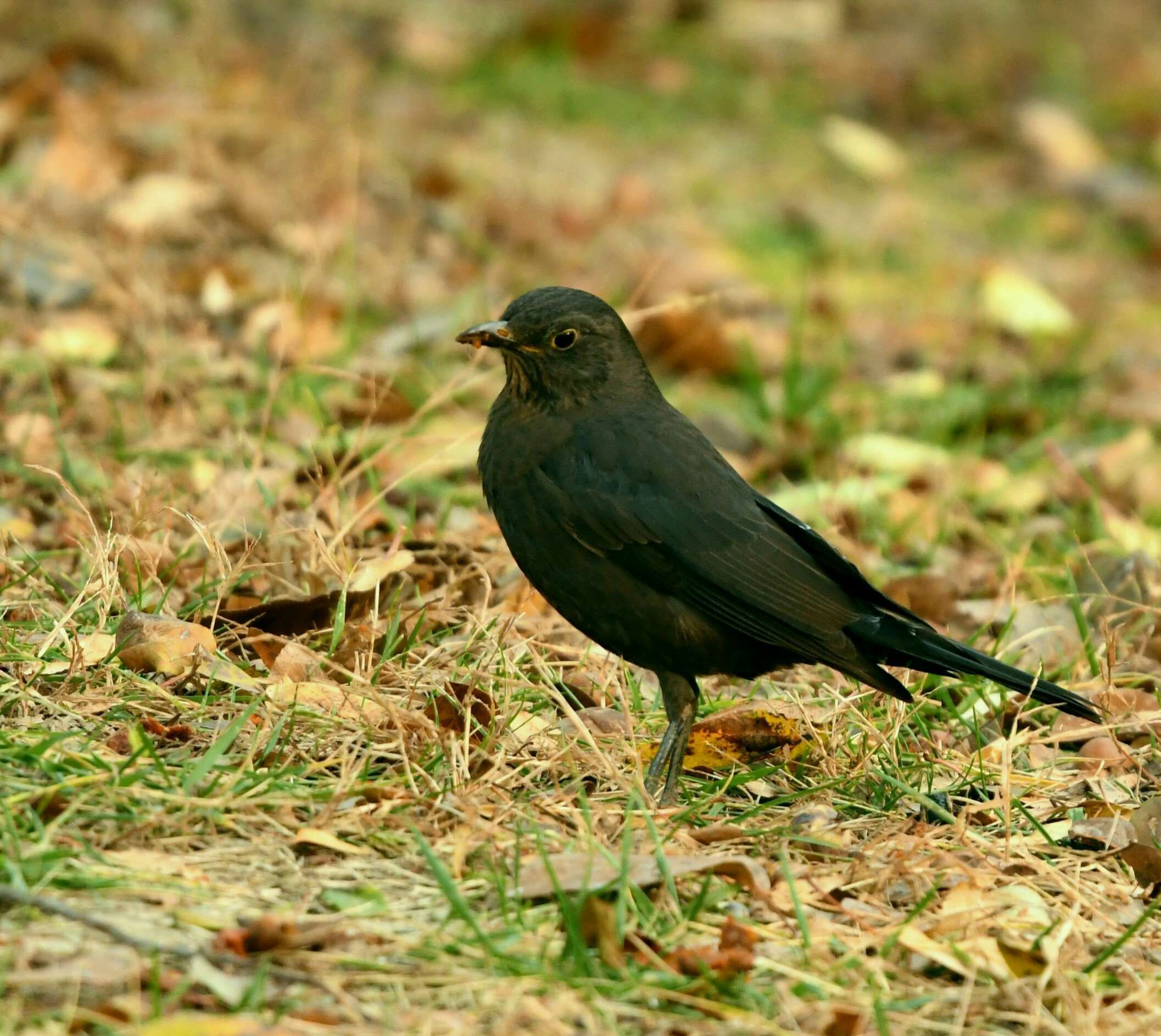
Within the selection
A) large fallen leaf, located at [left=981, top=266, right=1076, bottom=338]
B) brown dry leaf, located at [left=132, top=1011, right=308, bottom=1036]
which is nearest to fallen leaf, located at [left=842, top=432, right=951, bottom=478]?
large fallen leaf, located at [left=981, top=266, right=1076, bottom=338]

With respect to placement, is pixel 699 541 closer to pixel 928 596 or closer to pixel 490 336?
pixel 490 336

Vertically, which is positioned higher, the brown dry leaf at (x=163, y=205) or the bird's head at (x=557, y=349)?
the brown dry leaf at (x=163, y=205)

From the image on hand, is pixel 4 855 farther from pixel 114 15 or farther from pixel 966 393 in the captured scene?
pixel 114 15

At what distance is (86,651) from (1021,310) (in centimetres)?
502

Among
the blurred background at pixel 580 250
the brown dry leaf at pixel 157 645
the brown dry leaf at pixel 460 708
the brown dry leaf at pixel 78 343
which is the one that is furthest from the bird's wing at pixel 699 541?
the brown dry leaf at pixel 78 343

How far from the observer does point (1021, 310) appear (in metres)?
7.43

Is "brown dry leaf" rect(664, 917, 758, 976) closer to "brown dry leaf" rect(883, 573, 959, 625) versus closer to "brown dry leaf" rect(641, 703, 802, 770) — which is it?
"brown dry leaf" rect(641, 703, 802, 770)

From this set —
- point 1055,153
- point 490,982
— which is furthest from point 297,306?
point 1055,153

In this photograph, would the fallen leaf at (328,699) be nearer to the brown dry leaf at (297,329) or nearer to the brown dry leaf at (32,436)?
the brown dry leaf at (32,436)

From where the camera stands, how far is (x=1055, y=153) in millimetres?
9797

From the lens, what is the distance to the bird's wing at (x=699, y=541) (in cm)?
378

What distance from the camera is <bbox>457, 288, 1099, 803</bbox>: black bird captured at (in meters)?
3.76

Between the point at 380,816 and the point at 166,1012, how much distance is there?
727mm

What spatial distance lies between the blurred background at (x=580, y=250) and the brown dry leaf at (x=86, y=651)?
0.51m
